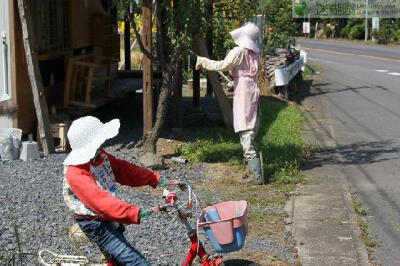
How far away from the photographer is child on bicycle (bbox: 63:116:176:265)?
13.4ft

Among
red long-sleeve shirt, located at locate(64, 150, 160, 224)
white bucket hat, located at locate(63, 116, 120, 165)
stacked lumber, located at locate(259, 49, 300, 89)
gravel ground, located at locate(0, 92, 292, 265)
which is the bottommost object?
gravel ground, located at locate(0, 92, 292, 265)

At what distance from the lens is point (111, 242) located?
4324 millimetres

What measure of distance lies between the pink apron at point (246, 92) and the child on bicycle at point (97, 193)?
394 cm

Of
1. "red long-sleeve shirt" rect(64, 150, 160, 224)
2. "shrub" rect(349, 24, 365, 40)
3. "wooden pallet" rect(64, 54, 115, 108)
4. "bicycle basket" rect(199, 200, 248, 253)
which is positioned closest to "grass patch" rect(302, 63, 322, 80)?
"wooden pallet" rect(64, 54, 115, 108)

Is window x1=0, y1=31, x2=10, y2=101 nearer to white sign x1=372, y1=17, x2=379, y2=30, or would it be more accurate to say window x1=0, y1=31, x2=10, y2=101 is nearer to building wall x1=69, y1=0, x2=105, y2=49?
building wall x1=69, y1=0, x2=105, y2=49

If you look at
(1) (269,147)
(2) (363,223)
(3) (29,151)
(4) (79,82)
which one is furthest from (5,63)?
(2) (363,223)

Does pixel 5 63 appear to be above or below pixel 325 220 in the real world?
above

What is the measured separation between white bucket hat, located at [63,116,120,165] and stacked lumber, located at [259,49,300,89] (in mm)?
13653

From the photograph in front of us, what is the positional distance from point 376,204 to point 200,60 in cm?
246

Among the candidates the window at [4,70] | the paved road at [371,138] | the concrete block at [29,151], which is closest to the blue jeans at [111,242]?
the paved road at [371,138]

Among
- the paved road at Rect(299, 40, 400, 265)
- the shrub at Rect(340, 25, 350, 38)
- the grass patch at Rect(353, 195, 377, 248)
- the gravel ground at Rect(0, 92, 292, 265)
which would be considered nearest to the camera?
the gravel ground at Rect(0, 92, 292, 265)

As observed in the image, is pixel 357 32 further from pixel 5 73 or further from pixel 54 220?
pixel 54 220

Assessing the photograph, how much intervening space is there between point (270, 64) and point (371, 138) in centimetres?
661

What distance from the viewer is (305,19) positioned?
213ft
